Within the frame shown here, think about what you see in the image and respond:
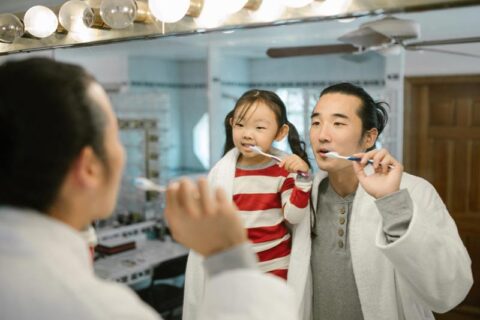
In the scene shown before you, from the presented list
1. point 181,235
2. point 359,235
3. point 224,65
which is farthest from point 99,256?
point 181,235

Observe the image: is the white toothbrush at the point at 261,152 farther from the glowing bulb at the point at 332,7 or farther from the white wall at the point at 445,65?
the white wall at the point at 445,65

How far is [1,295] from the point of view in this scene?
0.47 metres

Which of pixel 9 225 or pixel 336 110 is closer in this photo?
pixel 9 225

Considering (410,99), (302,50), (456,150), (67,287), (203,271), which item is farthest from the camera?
(302,50)

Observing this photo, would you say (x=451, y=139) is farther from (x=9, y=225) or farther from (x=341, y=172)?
(x=9, y=225)

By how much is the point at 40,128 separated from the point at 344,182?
0.66m

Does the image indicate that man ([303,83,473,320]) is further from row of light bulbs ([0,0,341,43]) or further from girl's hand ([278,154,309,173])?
row of light bulbs ([0,0,341,43])

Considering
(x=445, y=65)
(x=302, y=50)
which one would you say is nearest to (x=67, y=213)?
(x=445, y=65)

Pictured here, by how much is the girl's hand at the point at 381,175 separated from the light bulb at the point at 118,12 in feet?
1.71

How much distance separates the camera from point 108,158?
541 millimetres

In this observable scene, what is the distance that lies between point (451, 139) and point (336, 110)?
395 millimetres

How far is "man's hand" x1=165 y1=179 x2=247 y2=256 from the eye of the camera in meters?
0.52

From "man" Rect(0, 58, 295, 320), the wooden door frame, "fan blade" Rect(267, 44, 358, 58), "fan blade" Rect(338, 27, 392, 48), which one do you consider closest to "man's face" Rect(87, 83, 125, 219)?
"man" Rect(0, 58, 295, 320)

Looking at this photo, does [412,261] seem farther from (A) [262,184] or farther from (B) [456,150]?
(B) [456,150]
